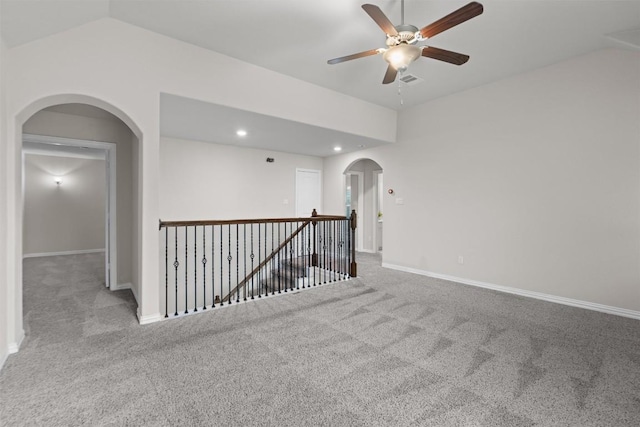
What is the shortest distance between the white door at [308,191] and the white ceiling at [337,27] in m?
3.45

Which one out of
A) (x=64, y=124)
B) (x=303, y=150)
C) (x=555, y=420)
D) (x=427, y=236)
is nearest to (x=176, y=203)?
(x=64, y=124)

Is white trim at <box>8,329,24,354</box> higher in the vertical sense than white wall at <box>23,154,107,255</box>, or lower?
lower

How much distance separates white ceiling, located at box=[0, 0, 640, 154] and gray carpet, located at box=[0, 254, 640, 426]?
2610 mm

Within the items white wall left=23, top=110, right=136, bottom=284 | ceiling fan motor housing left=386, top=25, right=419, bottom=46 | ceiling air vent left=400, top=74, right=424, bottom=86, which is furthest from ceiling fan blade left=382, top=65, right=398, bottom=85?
white wall left=23, top=110, right=136, bottom=284

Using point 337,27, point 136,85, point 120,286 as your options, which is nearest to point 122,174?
point 120,286

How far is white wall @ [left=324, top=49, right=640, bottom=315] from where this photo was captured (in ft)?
11.0

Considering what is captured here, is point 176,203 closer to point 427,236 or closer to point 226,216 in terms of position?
point 226,216

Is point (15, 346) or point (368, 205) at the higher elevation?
point (368, 205)

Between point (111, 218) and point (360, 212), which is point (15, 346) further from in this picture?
point (360, 212)

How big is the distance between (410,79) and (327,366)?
393cm

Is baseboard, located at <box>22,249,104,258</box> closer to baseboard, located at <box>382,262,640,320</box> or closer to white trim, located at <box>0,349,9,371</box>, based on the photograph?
white trim, located at <box>0,349,9,371</box>

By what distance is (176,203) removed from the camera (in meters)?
5.56

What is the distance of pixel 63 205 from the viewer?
7340 millimetres

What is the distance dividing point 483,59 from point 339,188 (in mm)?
4117
